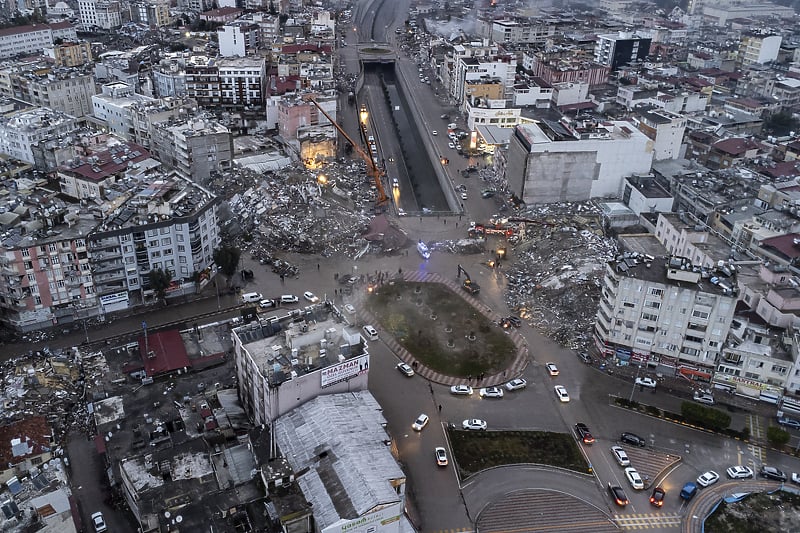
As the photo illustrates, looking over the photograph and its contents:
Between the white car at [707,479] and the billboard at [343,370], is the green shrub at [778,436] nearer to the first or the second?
the white car at [707,479]

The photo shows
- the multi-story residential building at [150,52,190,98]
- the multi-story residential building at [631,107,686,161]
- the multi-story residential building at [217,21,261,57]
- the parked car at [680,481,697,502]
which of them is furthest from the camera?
the multi-story residential building at [217,21,261,57]

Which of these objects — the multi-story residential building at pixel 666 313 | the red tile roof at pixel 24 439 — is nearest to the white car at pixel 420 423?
the multi-story residential building at pixel 666 313

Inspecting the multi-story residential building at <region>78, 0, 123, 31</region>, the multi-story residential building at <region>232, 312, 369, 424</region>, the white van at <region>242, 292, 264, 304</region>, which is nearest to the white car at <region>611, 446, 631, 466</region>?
the multi-story residential building at <region>232, 312, 369, 424</region>

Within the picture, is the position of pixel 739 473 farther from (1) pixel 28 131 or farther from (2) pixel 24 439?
(1) pixel 28 131

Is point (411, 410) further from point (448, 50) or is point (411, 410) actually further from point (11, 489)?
point (448, 50)

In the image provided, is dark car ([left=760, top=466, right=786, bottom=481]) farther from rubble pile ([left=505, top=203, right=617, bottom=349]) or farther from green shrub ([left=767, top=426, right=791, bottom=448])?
rubble pile ([left=505, top=203, right=617, bottom=349])

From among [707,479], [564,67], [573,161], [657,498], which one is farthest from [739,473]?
[564,67]

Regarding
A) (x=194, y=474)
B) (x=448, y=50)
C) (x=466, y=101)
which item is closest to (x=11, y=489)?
(x=194, y=474)
